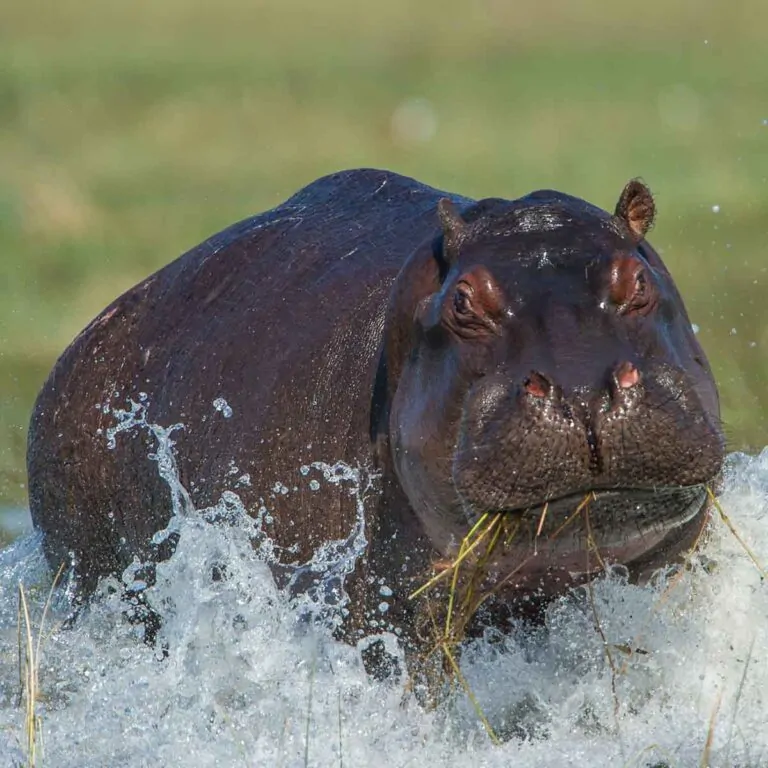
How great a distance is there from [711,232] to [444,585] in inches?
470

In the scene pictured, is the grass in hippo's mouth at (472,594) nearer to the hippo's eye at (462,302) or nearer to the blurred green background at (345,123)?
the hippo's eye at (462,302)

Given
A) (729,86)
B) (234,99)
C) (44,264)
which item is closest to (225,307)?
(44,264)

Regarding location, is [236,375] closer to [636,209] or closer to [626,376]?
[636,209]

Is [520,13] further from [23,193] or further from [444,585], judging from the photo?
[444,585]

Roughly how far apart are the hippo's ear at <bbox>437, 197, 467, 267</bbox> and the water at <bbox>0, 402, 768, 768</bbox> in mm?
785

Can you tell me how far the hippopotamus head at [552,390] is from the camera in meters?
4.53

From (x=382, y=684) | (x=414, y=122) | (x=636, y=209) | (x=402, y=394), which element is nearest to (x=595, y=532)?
(x=402, y=394)

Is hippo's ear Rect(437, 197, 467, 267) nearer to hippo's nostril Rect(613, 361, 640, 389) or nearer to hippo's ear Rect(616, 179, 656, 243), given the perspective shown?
hippo's ear Rect(616, 179, 656, 243)

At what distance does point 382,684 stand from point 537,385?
118 cm

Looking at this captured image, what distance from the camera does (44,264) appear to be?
15625 millimetres

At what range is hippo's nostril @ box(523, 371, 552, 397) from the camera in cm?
453

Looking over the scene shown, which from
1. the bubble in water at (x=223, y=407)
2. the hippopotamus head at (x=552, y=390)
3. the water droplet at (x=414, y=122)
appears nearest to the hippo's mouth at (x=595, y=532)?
the hippopotamus head at (x=552, y=390)

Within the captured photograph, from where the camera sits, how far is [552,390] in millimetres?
4523

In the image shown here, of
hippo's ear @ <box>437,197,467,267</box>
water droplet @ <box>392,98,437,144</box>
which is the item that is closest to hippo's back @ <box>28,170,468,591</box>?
hippo's ear @ <box>437,197,467,267</box>
